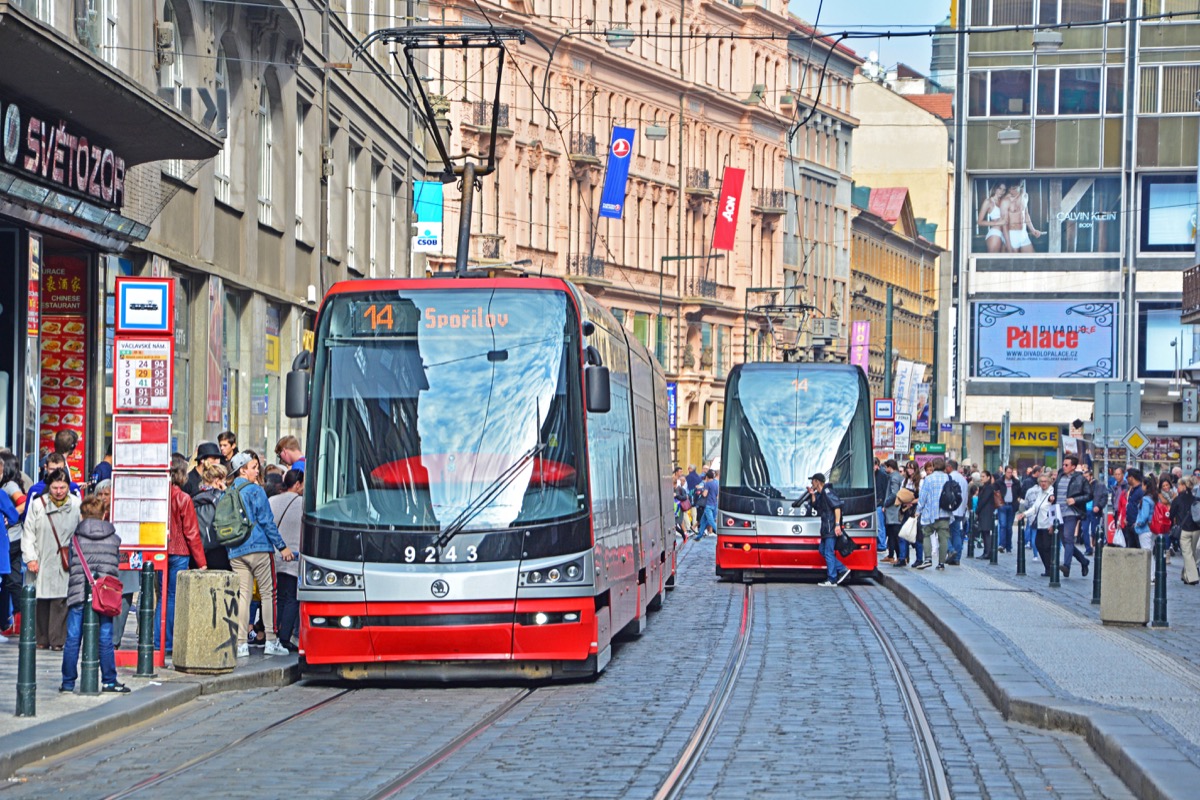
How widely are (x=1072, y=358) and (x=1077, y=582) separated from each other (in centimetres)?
4122

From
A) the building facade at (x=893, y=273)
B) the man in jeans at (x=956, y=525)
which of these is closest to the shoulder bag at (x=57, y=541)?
the man in jeans at (x=956, y=525)

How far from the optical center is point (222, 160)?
97.2ft

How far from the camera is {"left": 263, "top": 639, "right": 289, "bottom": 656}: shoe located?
56.6ft

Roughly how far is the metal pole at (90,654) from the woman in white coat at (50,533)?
1259mm

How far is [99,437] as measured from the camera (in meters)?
24.2

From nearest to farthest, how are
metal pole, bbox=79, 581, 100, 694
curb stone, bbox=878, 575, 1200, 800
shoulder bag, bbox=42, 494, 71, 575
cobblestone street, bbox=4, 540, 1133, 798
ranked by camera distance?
curb stone, bbox=878, 575, 1200, 800, cobblestone street, bbox=4, 540, 1133, 798, metal pole, bbox=79, 581, 100, 694, shoulder bag, bbox=42, 494, 71, 575

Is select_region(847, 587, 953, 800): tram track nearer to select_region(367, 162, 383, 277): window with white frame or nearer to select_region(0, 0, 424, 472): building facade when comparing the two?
select_region(0, 0, 424, 472): building facade

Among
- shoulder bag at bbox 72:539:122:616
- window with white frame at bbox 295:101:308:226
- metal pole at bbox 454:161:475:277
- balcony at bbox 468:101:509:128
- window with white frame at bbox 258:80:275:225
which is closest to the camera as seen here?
shoulder bag at bbox 72:539:122:616

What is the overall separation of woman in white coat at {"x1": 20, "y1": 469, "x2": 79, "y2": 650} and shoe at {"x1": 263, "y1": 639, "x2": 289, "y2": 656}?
6.70 feet

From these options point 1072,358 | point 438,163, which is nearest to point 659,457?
point 438,163

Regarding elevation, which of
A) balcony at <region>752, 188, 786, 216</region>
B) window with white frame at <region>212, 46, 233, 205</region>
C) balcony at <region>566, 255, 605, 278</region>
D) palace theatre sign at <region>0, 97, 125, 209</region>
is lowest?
palace theatre sign at <region>0, 97, 125, 209</region>

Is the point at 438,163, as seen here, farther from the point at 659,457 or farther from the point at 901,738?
the point at 901,738

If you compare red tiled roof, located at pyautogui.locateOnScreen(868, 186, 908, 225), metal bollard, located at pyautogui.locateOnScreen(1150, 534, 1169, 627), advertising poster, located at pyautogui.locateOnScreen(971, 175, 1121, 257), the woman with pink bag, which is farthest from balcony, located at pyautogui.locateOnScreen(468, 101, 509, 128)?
the woman with pink bag

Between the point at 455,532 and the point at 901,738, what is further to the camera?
the point at 455,532
